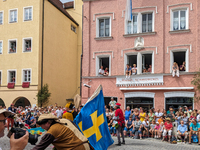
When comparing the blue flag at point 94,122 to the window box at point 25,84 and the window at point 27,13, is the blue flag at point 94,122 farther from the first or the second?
the window at point 27,13

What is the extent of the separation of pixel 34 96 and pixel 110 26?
1057 centimetres

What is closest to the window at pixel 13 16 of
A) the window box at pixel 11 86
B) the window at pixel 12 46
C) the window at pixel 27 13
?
the window at pixel 27 13

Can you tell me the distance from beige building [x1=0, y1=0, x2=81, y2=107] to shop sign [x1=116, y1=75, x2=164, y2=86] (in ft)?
31.2

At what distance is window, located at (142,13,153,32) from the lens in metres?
19.6

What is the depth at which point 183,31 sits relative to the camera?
60.1 ft

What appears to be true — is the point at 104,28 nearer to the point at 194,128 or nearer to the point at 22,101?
Answer: the point at 194,128

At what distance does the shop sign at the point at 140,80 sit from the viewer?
18625 millimetres

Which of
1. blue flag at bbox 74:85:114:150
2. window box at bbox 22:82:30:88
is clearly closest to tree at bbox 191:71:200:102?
blue flag at bbox 74:85:114:150

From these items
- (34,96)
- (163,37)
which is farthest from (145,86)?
(34,96)

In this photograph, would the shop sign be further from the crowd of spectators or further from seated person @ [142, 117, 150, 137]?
seated person @ [142, 117, 150, 137]

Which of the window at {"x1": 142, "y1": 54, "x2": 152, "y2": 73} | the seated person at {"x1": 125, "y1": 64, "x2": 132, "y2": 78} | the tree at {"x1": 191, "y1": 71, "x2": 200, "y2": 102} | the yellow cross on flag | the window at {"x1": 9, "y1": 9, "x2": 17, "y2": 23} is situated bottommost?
the yellow cross on flag

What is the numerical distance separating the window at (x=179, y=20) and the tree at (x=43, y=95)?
13.9m

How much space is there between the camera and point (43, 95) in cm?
2459

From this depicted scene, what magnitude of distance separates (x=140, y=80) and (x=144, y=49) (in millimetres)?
2493
